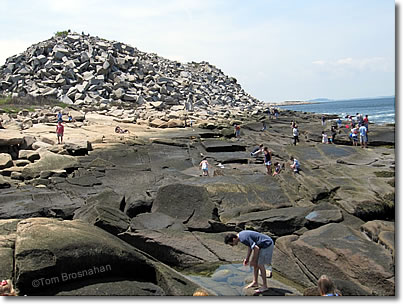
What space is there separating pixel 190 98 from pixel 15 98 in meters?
19.0

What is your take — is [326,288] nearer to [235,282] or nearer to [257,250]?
[257,250]

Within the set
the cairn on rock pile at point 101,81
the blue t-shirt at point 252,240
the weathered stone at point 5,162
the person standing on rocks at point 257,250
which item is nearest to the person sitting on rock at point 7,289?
the person standing on rocks at point 257,250

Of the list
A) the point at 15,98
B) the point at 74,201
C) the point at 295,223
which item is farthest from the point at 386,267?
the point at 15,98

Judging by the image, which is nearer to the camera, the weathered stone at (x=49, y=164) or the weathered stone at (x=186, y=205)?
the weathered stone at (x=186, y=205)

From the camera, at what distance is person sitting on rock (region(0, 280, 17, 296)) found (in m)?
4.51

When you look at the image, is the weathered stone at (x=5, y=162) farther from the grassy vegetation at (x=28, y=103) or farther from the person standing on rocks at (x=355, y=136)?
the person standing on rocks at (x=355, y=136)

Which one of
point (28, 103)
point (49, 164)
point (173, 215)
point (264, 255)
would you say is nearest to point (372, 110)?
point (28, 103)

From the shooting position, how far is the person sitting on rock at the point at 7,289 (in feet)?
14.8

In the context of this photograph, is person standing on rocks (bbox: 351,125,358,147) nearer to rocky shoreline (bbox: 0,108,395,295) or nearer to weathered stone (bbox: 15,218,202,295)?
rocky shoreline (bbox: 0,108,395,295)

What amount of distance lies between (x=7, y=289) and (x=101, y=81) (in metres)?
37.5

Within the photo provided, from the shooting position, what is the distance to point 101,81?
4000 cm

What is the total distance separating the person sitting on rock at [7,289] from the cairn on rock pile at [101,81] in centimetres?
2639

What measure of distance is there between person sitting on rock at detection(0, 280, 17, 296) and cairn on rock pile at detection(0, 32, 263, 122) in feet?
86.6

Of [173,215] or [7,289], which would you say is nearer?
[7,289]
